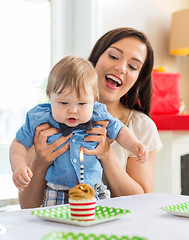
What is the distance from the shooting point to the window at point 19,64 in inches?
95.4

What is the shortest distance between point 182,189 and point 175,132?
22.3 inches


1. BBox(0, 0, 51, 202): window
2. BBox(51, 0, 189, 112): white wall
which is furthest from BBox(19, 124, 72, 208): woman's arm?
BBox(51, 0, 189, 112): white wall

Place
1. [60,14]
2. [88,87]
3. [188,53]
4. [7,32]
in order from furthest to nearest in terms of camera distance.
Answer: [188,53]
[60,14]
[7,32]
[88,87]

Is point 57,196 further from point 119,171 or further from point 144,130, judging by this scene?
point 144,130

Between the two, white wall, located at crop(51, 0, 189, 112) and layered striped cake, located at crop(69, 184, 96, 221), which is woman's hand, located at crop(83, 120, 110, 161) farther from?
white wall, located at crop(51, 0, 189, 112)

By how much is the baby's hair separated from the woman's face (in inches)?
18.7

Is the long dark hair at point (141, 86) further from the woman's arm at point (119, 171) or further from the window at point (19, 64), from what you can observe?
the window at point (19, 64)

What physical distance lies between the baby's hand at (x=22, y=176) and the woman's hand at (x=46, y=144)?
245mm

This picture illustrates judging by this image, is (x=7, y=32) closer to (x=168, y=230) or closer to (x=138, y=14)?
(x=138, y=14)

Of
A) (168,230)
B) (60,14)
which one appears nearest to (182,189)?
(60,14)

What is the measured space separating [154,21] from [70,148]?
7.52 ft

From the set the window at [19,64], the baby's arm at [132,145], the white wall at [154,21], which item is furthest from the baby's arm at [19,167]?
the white wall at [154,21]

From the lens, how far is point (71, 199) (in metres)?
0.88

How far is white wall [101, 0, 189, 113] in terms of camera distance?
2.84 m
